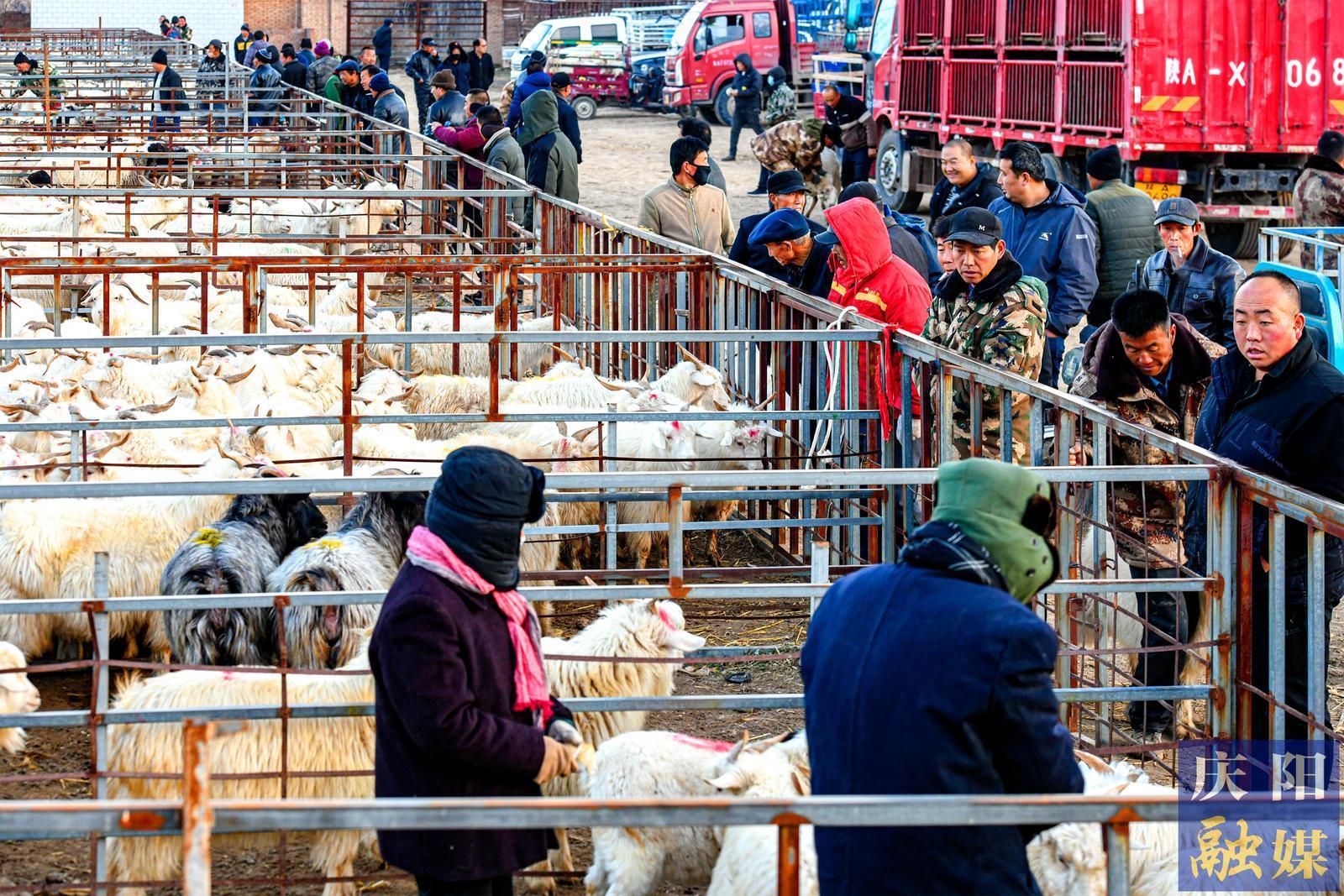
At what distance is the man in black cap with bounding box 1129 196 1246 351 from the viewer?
7.42 m

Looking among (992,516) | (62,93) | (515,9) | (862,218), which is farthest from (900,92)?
(515,9)

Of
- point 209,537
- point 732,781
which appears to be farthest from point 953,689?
point 209,537

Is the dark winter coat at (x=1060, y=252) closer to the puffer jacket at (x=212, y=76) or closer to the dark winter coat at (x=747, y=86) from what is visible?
the dark winter coat at (x=747, y=86)

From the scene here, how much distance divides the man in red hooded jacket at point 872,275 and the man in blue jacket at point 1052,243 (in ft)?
2.95

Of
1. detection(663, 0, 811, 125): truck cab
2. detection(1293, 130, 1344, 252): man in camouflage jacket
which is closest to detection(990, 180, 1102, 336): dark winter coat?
detection(1293, 130, 1344, 252): man in camouflage jacket

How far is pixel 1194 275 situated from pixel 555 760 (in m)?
5.30

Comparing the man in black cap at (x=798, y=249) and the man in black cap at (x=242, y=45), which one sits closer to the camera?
the man in black cap at (x=798, y=249)

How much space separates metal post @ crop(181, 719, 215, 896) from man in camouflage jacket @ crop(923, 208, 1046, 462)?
13.5 feet

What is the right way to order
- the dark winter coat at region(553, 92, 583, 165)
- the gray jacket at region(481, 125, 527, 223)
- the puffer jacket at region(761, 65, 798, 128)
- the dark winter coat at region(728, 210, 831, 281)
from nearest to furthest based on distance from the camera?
the dark winter coat at region(728, 210, 831, 281)
the gray jacket at region(481, 125, 527, 223)
the dark winter coat at region(553, 92, 583, 165)
the puffer jacket at region(761, 65, 798, 128)

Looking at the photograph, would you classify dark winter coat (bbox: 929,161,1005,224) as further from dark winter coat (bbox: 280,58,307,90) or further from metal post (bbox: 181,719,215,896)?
dark winter coat (bbox: 280,58,307,90)

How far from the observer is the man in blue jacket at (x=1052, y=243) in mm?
8008

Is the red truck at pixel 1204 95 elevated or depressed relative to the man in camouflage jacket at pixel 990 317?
elevated

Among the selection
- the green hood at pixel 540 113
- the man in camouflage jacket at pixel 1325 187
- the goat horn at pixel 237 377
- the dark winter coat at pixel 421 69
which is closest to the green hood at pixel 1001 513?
the goat horn at pixel 237 377

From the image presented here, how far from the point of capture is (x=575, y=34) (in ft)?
120
